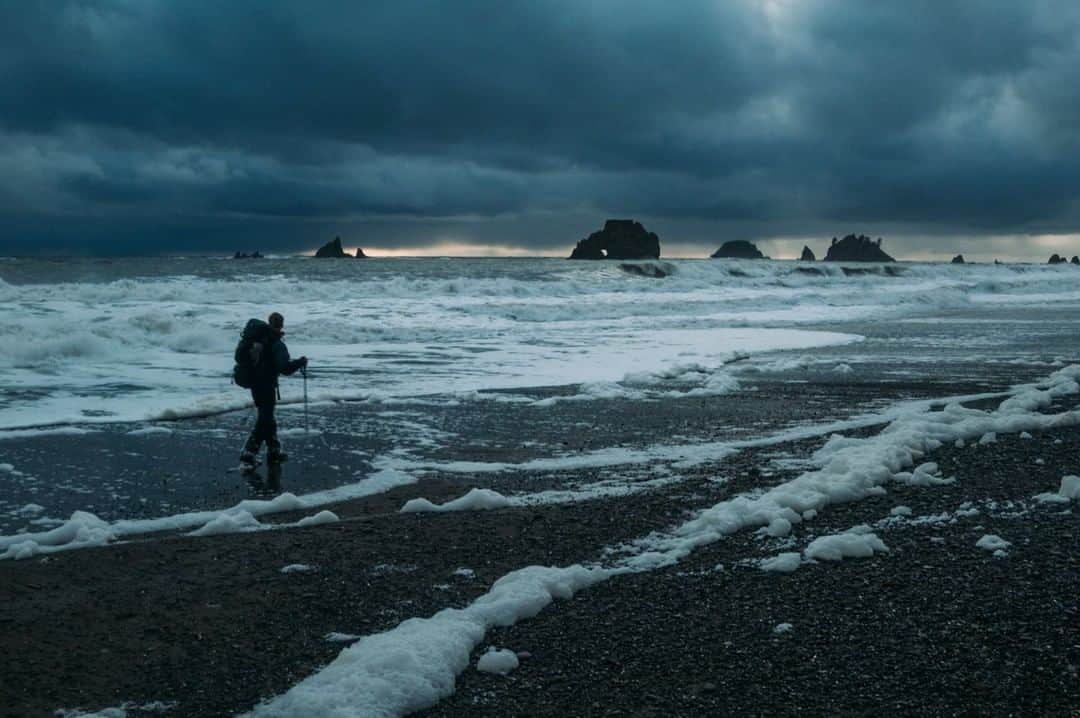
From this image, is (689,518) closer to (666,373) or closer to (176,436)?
(176,436)

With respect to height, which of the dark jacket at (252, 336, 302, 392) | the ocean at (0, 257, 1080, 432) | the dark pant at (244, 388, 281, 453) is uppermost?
the dark jacket at (252, 336, 302, 392)

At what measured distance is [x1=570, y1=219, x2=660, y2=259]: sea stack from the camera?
136 meters

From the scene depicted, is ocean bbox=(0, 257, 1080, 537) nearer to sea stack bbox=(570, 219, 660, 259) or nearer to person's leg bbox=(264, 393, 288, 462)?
person's leg bbox=(264, 393, 288, 462)

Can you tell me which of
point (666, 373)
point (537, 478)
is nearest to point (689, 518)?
point (537, 478)

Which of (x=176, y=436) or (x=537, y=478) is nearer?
(x=537, y=478)

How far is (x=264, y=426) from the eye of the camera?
9.76 m

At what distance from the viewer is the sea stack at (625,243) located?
13650 cm

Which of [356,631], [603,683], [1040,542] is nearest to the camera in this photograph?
[603,683]

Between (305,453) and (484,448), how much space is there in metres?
1.94

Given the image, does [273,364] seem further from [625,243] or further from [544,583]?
[625,243]

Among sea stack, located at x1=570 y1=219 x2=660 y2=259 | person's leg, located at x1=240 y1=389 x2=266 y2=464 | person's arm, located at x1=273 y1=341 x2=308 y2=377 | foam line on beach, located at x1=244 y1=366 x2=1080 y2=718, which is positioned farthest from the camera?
sea stack, located at x1=570 y1=219 x2=660 y2=259

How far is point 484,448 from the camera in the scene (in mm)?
10539

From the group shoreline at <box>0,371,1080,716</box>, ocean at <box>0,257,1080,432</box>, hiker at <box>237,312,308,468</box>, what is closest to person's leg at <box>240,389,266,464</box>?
hiker at <box>237,312,308,468</box>

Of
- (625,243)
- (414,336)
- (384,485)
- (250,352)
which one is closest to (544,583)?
(384,485)
